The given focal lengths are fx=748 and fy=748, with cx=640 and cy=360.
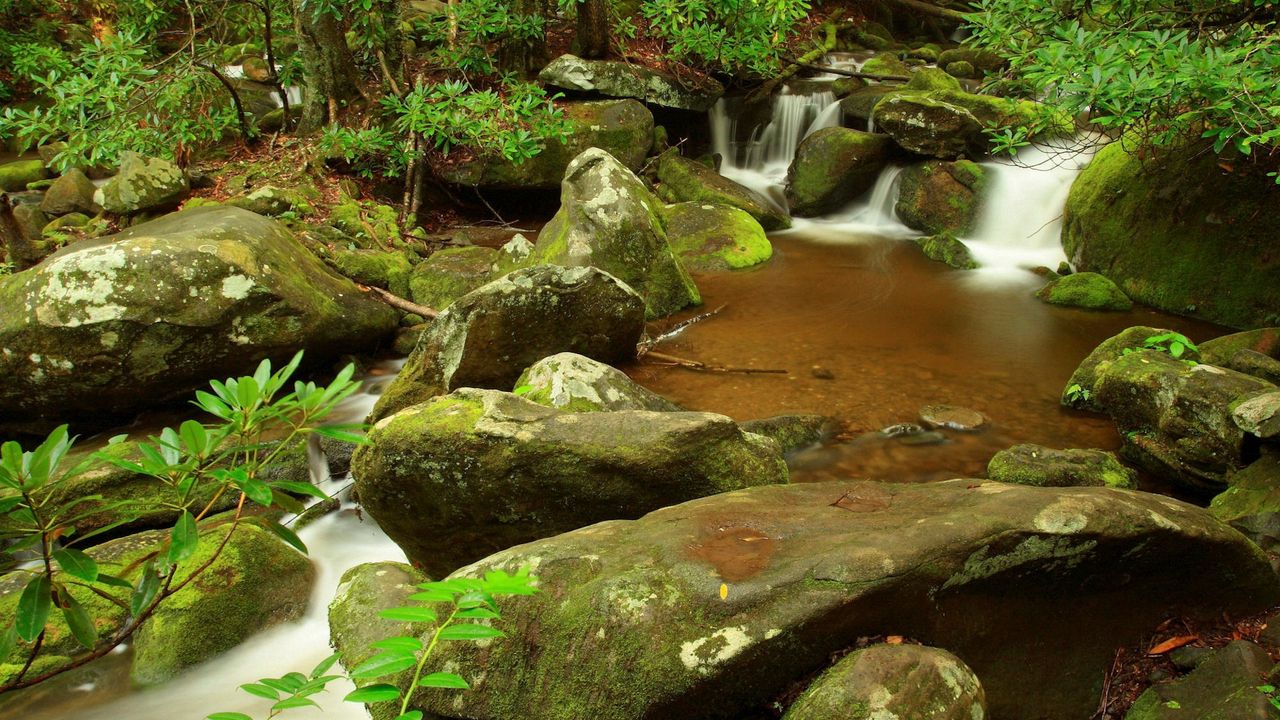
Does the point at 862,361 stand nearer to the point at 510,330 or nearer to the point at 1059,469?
the point at 1059,469

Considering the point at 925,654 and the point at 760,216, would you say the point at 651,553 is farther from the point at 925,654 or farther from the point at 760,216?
the point at 760,216

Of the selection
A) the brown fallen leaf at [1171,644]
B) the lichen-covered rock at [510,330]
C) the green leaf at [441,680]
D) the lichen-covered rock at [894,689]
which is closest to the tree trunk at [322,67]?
the lichen-covered rock at [510,330]

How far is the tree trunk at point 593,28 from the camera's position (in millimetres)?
11633

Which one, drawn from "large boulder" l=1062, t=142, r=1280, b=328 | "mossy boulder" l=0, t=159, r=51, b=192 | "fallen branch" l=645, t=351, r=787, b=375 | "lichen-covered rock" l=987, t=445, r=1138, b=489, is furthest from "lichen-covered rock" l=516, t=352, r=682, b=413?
"mossy boulder" l=0, t=159, r=51, b=192

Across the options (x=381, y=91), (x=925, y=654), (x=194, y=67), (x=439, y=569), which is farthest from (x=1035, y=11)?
(x=194, y=67)

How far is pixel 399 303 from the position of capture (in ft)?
24.1

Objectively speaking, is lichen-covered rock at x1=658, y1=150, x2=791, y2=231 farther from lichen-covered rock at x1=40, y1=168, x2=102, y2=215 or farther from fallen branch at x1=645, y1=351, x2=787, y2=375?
→ lichen-covered rock at x1=40, y1=168, x2=102, y2=215

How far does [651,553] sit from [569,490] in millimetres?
923

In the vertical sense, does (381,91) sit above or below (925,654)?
above

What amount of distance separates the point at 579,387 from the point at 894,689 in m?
2.91

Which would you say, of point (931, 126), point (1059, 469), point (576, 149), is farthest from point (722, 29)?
point (1059, 469)

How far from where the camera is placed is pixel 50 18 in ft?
45.8

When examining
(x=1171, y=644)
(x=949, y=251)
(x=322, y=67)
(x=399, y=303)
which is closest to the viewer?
(x=1171, y=644)

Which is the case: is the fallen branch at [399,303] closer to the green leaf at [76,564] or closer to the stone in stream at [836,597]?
the stone in stream at [836,597]
